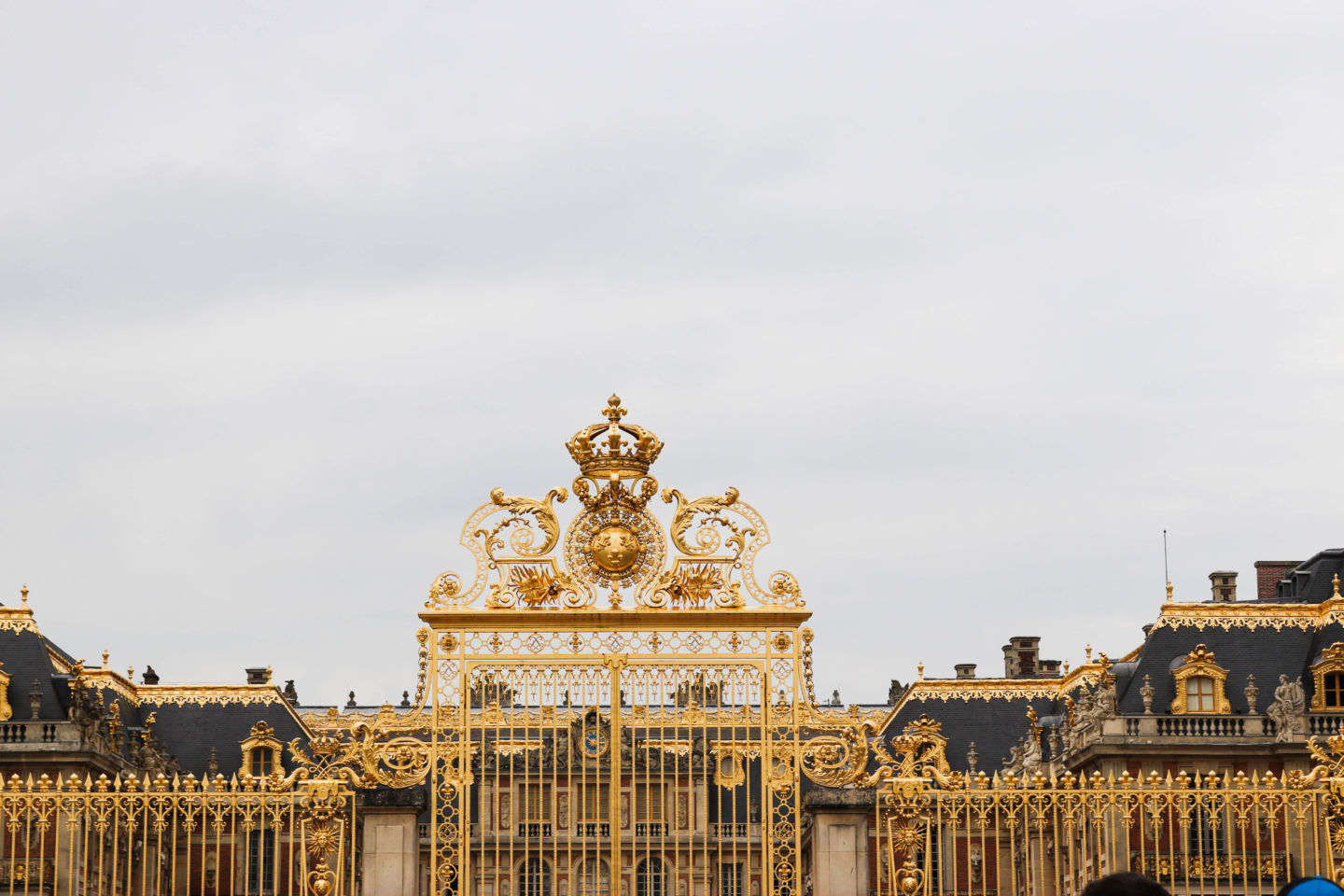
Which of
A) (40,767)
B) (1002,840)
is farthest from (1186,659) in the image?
(40,767)

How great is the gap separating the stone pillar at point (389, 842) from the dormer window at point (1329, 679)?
1996 centimetres

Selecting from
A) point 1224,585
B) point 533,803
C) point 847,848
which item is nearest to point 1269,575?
point 1224,585

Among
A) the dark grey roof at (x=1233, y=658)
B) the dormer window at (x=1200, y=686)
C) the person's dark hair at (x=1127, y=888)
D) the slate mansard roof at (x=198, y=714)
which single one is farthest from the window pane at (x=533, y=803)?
the dormer window at (x=1200, y=686)

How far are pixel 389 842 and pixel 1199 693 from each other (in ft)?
65.4

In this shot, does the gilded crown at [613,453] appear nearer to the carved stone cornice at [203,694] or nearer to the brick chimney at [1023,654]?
the carved stone cornice at [203,694]

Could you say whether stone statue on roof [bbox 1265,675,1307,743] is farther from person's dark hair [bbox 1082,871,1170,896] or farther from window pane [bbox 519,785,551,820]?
person's dark hair [bbox 1082,871,1170,896]

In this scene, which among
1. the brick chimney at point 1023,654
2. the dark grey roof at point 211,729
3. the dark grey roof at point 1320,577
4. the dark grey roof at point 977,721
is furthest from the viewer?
the brick chimney at point 1023,654

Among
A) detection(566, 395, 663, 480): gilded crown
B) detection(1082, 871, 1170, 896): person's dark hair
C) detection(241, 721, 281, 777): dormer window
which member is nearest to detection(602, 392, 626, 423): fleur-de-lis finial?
detection(566, 395, 663, 480): gilded crown

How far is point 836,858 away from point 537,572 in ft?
9.59

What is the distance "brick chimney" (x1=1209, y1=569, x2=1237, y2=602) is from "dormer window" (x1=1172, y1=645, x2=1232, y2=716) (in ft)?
24.7

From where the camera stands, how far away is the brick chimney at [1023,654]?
47812 millimetres

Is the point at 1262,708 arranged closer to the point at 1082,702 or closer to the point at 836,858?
the point at 1082,702

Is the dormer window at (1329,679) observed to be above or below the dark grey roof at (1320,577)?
below

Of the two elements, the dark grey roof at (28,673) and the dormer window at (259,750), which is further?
the dormer window at (259,750)
